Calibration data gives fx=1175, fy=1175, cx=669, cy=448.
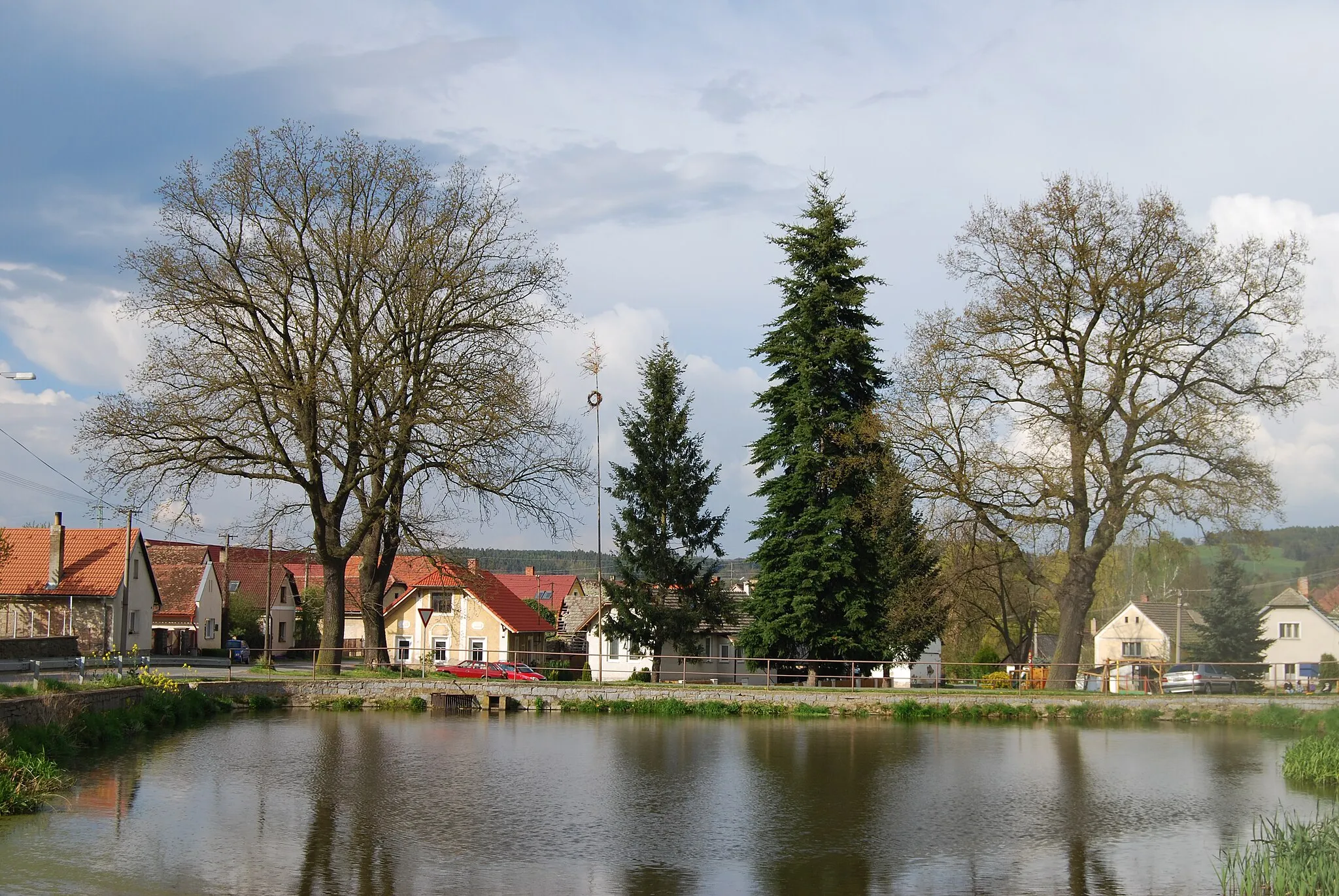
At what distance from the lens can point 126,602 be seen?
167 feet

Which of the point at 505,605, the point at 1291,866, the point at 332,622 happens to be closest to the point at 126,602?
the point at 505,605

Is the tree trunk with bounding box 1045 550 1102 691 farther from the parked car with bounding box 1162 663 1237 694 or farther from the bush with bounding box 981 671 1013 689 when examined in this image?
the parked car with bounding box 1162 663 1237 694

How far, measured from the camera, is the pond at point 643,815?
507 inches

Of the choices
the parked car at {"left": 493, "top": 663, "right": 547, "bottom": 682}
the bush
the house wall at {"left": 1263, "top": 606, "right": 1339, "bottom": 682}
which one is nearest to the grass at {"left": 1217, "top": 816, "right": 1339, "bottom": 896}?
the parked car at {"left": 493, "top": 663, "right": 547, "bottom": 682}

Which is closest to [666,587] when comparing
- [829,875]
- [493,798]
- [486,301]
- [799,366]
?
[799,366]

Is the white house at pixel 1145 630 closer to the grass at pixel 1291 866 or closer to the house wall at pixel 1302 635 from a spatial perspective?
the house wall at pixel 1302 635

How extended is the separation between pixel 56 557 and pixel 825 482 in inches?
1244

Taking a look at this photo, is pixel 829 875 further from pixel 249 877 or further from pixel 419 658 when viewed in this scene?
pixel 419 658

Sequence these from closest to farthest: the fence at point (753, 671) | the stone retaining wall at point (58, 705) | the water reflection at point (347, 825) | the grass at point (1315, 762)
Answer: the water reflection at point (347, 825), the stone retaining wall at point (58, 705), the grass at point (1315, 762), the fence at point (753, 671)

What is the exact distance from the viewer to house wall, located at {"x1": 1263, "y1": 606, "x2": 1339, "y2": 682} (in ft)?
220

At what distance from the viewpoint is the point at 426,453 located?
33906 millimetres

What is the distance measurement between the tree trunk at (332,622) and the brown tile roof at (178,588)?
95.2 ft

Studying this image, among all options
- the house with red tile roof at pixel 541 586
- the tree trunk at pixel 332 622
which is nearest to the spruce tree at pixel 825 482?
the tree trunk at pixel 332 622

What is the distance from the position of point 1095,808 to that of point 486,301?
907 inches
